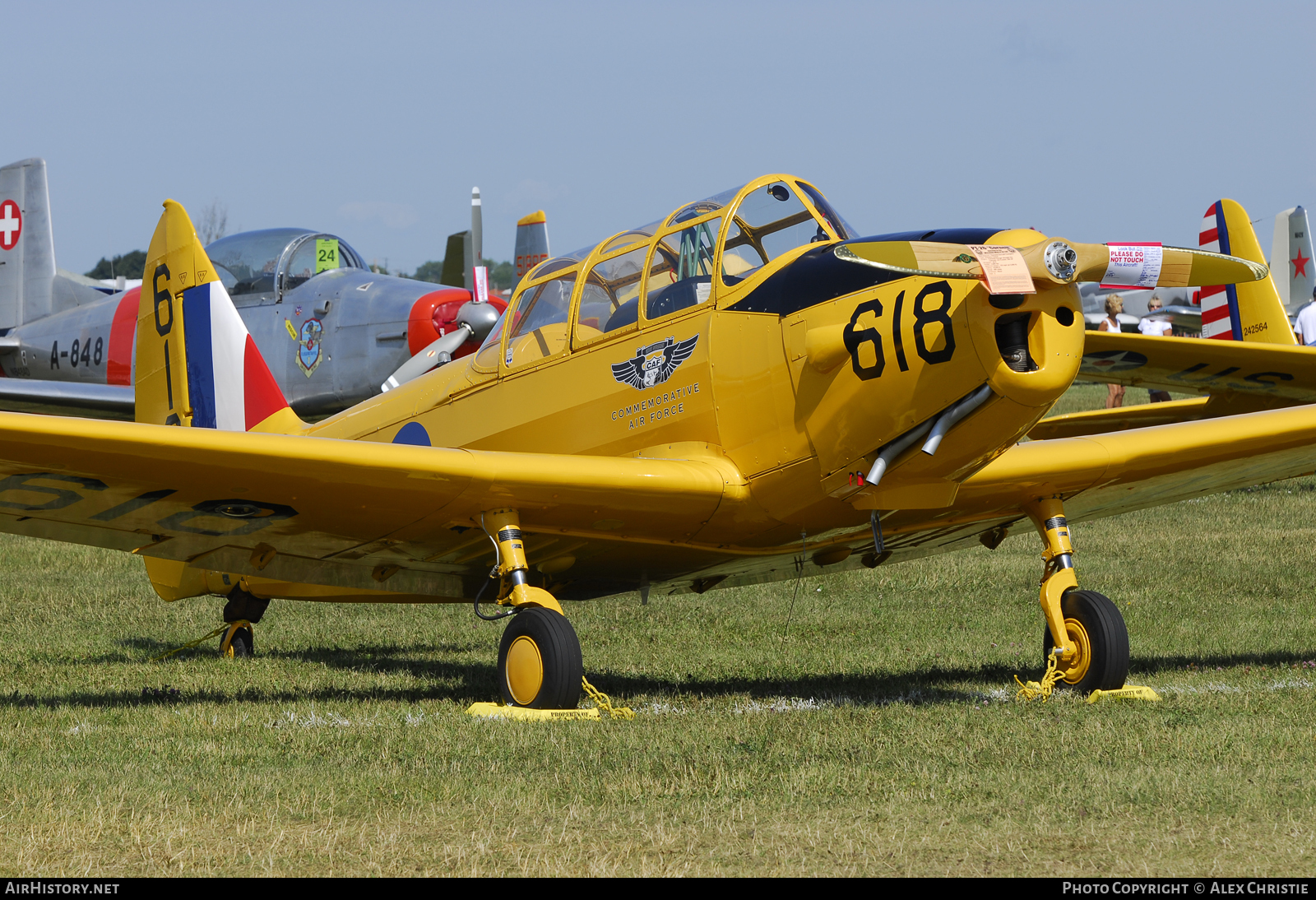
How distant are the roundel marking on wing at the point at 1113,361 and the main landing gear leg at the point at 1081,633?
12.8ft

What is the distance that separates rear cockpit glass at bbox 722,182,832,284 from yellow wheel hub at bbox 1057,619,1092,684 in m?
2.43

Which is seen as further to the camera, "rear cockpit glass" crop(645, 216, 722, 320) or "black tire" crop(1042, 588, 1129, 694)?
"rear cockpit glass" crop(645, 216, 722, 320)

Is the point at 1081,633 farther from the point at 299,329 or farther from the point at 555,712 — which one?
the point at 299,329

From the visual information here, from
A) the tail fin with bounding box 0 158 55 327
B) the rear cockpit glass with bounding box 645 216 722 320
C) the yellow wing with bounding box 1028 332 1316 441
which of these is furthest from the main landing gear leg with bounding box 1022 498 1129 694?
the tail fin with bounding box 0 158 55 327

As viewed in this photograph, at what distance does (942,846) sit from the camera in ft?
13.3

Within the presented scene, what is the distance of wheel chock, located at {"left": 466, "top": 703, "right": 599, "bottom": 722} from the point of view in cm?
636

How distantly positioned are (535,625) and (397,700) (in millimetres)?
1348

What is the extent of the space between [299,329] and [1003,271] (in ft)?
42.4

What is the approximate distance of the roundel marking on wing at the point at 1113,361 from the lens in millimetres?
10953

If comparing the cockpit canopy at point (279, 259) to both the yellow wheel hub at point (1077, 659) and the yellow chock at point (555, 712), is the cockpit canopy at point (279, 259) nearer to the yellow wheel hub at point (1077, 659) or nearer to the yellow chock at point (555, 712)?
the yellow chock at point (555, 712)

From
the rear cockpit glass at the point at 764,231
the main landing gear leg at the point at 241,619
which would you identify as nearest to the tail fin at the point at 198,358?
A: the main landing gear leg at the point at 241,619

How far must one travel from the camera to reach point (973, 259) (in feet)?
18.8

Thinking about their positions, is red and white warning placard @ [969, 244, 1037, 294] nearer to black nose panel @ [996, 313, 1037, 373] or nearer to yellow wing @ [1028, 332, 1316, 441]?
black nose panel @ [996, 313, 1037, 373]

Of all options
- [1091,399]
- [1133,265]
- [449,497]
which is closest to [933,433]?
[1133,265]
